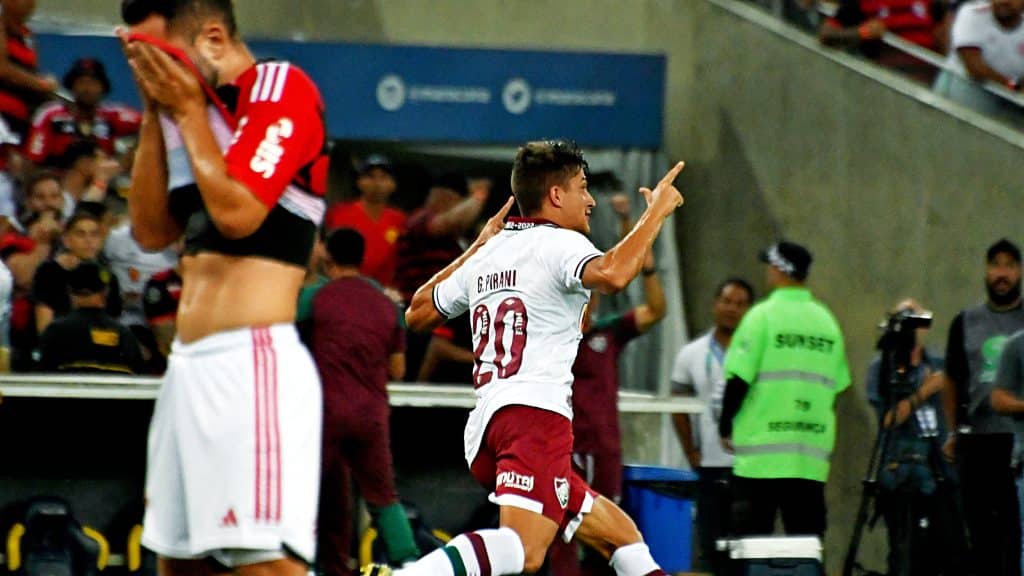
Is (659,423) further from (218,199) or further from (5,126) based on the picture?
(218,199)

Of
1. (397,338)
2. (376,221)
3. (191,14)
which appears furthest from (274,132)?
(376,221)

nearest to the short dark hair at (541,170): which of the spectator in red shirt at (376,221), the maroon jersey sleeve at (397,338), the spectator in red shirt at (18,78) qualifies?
the maroon jersey sleeve at (397,338)

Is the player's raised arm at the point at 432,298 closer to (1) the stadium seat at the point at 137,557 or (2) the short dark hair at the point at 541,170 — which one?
(2) the short dark hair at the point at 541,170

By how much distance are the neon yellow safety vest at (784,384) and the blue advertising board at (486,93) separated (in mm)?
4806

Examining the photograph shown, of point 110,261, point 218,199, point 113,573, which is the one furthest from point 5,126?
point 218,199

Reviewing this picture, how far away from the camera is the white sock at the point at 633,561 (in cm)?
762

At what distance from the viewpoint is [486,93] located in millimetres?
15289

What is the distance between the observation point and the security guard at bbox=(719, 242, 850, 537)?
10.9m

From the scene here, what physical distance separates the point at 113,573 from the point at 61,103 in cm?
423

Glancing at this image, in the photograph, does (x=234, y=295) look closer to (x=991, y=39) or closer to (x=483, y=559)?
(x=483, y=559)

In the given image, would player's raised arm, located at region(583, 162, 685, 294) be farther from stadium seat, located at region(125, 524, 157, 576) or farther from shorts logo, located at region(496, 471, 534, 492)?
stadium seat, located at region(125, 524, 157, 576)

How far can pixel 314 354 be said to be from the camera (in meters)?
10.3

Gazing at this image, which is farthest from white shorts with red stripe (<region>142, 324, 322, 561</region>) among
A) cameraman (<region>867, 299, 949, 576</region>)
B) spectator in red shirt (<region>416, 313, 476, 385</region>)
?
spectator in red shirt (<region>416, 313, 476, 385</region>)

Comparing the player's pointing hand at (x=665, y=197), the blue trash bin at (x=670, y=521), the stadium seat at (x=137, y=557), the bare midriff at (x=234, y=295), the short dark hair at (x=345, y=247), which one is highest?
the player's pointing hand at (x=665, y=197)
